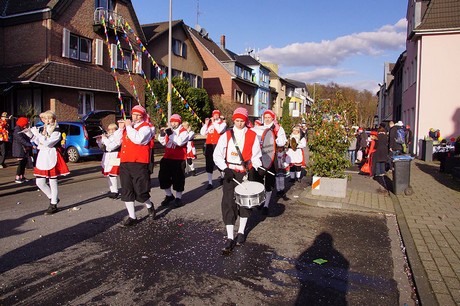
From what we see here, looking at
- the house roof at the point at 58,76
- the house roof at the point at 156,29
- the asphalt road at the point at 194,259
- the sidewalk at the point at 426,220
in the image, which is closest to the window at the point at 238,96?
the house roof at the point at 156,29

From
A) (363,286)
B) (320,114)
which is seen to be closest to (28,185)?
(320,114)

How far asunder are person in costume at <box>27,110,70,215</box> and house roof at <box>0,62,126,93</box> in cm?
1313

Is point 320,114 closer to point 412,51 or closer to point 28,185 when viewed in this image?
point 28,185

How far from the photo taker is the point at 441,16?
65.4 ft

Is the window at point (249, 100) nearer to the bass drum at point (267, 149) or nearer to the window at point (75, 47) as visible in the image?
the window at point (75, 47)

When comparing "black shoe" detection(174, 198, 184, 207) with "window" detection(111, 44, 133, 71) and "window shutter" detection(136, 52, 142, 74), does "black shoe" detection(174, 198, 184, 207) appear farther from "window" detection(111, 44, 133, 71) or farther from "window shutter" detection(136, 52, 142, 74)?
"window shutter" detection(136, 52, 142, 74)

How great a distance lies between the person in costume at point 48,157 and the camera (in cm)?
692

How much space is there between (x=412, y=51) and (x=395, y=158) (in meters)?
17.4

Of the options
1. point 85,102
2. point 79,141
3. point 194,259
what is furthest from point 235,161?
point 85,102

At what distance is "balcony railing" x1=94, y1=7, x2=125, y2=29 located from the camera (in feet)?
74.5

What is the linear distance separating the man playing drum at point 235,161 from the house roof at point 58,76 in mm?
16186

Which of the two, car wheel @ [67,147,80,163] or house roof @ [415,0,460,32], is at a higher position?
house roof @ [415,0,460,32]

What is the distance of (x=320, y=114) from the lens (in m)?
9.02

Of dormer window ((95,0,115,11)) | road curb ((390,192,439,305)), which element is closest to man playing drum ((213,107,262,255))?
road curb ((390,192,439,305))
